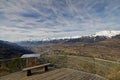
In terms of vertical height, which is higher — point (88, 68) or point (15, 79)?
point (15, 79)

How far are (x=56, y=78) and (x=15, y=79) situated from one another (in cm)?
156

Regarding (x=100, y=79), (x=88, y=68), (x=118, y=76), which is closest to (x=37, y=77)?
(x=100, y=79)

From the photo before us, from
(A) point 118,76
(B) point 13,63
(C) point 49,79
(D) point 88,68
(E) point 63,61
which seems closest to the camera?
(C) point 49,79

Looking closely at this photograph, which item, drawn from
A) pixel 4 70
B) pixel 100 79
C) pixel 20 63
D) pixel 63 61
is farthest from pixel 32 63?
pixel 100 79

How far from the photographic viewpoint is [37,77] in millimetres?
5809

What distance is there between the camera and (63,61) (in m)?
13.5

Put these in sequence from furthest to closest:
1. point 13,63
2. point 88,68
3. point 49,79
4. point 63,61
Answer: point 63,61, point 88,68, point 13,63, point 49,79

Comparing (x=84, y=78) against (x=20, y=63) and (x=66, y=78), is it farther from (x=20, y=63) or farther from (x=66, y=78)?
(x=20, y=63)

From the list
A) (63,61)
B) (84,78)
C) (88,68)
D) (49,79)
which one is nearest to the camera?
(49,79)

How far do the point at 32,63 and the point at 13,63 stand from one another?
47.9 inches

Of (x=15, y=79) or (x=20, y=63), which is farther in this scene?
(x=20, y=63)

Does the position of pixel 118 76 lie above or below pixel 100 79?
Answer: below

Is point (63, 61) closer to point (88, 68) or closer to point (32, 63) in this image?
point (88, 68)

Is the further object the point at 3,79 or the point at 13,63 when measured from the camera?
the point at 13,63
